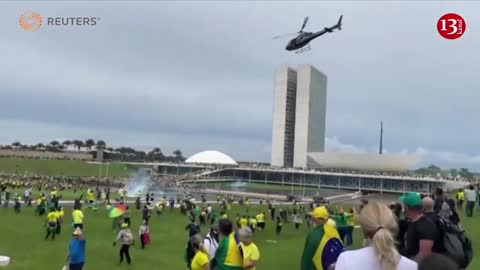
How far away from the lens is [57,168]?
83.9 m

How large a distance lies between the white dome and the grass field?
85.6 meters

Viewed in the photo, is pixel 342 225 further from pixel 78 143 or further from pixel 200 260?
pixel 78 143

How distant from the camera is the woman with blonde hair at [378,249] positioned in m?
2.95

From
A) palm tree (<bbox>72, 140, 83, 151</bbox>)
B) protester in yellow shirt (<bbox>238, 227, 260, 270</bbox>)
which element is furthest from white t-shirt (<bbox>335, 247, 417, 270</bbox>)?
palm tree (<bbox>72, 140, 83, 151</bbox>)

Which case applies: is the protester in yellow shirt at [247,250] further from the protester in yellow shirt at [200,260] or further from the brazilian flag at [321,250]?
the brazilian flag at [321,250]

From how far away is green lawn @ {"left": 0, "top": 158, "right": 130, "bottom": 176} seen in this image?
3152 inches

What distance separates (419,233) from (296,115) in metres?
124

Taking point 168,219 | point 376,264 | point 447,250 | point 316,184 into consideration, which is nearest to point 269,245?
point 168,219

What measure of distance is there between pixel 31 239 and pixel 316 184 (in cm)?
7541

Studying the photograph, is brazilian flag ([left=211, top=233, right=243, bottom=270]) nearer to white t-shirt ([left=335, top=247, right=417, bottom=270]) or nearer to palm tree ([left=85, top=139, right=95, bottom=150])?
white t-shirt ([left=335, top=247, right=417, bottom=270])

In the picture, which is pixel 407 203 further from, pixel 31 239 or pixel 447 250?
pixel 31 239

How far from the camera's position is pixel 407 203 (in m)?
4.21

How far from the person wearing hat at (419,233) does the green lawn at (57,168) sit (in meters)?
80.3

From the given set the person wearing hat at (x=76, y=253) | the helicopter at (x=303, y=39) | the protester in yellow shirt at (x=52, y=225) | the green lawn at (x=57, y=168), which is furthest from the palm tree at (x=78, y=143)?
the person wearing hat at (x=76, y=253)
